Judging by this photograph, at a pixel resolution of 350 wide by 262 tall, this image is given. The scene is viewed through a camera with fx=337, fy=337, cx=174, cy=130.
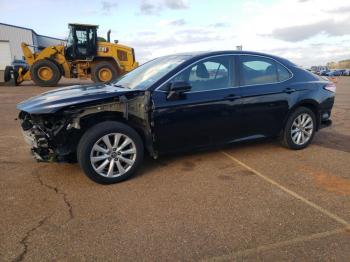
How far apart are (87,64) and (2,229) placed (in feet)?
51.9

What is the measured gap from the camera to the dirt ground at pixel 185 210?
2.79 m

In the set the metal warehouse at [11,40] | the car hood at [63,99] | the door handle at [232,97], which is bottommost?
the door handle at [232,97]

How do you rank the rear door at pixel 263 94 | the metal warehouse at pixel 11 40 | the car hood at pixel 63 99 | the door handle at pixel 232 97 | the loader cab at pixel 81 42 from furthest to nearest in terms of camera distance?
the metal warehouse at pixel 11 40 < the loader cab at pixel 81 42 < the rear door at pixel 263 94 < the door handle at pixel 232 97 < the car hood at pixel 63 99

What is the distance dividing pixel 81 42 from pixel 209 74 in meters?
14.3

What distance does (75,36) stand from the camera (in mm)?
17234

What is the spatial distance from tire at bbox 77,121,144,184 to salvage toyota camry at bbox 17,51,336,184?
0.01 m

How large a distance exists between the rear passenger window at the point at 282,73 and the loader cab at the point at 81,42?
1389cm

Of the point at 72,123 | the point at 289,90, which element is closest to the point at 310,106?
the point at 289,90

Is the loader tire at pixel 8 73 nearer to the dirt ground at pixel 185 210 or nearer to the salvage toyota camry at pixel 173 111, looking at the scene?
the dirt ground at pixel 185 210

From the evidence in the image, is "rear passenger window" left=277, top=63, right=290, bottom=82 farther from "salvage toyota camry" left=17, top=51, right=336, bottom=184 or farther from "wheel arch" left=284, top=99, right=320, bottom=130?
"wheel arch" left=284, top=99, right=320, bottom=130

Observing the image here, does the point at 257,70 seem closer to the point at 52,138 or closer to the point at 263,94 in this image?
the point at 263,94

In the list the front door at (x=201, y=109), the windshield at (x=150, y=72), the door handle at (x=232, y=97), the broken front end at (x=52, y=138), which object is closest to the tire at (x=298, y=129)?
the front door at (x=201, y=109)

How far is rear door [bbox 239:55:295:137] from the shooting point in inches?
196

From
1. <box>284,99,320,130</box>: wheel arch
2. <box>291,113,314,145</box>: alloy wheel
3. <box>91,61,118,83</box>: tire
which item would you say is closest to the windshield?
<box>284,99,320,130</box>: wheel arch
